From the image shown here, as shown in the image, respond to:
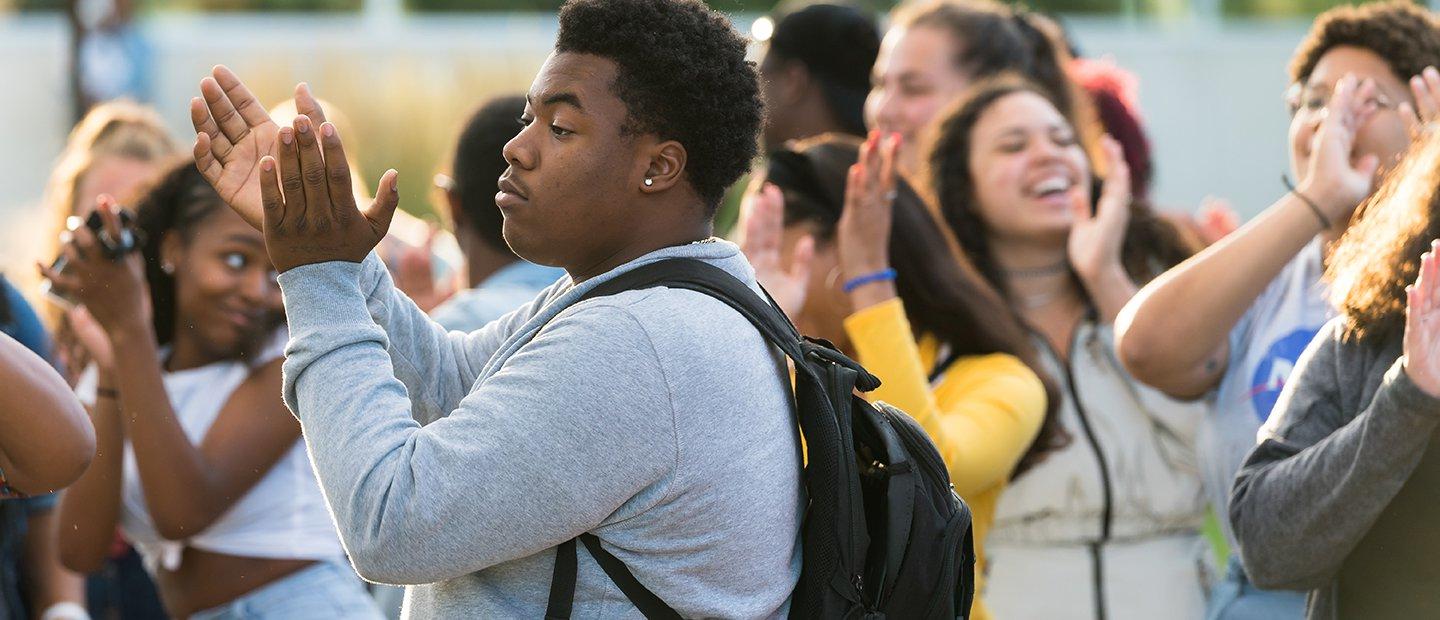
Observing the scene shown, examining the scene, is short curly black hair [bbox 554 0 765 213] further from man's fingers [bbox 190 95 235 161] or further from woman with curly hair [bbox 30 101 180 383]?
woman with curly hair [bbox 30 101 180 383]

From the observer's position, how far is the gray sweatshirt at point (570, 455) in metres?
1.84

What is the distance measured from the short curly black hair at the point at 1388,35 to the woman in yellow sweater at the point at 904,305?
0.92 metres

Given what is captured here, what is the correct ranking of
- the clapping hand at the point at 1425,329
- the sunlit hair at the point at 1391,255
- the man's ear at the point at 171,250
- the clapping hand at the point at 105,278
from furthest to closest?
the man's ear at the point at 171,250 → the clapping hand at the point at 105,278 → the sunlit hair at the point at 1391,255 → the clapping hand at the point at 1425,329

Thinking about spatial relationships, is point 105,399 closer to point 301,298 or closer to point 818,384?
point 301,298

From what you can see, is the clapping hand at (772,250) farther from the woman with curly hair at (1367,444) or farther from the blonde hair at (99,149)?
the blonde hair at (99,149)

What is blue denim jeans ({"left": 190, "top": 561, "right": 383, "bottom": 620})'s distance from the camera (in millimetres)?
3229

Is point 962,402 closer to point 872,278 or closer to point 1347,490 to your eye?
point 872,278

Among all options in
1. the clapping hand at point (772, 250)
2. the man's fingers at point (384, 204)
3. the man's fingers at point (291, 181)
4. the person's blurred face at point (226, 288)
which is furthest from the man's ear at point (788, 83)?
the man's fingers at point (291, 181)

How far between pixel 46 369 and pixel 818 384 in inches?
44.1

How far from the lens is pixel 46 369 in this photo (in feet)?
7.51

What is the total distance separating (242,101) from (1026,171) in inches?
88.7

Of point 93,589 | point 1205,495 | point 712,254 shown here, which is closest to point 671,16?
point 712,254

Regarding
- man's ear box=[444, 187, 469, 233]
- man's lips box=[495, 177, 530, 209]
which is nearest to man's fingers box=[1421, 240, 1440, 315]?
man's lips box=[495, 177, 530, 209]

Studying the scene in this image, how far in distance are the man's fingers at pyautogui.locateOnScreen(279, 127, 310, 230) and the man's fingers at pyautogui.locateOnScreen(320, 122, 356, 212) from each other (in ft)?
0.11
